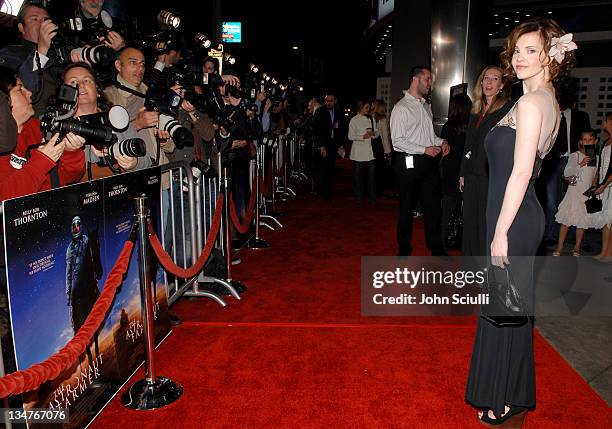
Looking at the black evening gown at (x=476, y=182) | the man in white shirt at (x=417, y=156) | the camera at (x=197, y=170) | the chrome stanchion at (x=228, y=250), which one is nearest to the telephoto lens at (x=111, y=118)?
the camera at (x=197, y=170)

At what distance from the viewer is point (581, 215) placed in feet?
18.4

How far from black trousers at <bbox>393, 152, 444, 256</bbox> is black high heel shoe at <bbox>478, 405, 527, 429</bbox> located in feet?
9.29

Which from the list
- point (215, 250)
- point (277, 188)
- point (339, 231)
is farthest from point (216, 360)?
point (277, 188)

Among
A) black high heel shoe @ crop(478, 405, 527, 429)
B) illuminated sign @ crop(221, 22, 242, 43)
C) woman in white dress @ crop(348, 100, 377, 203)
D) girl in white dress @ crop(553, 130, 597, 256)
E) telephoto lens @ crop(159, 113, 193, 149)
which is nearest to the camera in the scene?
black high heel shoe @ crop(478, 405, 527, 429)

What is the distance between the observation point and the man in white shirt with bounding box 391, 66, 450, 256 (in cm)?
509

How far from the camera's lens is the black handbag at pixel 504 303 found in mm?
2350

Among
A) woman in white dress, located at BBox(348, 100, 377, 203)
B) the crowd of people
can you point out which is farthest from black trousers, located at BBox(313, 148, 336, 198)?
the crowd of people

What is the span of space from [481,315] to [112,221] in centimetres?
203

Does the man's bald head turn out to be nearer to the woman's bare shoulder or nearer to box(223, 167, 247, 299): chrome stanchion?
box(223, 167, 247, 299): chrome stanchion

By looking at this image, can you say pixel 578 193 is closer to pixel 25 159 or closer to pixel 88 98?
pixel 88 98

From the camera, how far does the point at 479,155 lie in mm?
3816

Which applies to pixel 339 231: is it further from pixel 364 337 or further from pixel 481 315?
pixel 481 315

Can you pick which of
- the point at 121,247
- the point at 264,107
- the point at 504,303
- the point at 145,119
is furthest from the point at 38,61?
the point at 264,107

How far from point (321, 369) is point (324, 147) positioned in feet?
21.6
